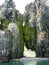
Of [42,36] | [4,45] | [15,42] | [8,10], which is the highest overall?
[8,10]

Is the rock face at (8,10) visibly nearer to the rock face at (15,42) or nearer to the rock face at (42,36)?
the rock face at (42,36)

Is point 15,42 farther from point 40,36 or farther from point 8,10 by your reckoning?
point 8,10

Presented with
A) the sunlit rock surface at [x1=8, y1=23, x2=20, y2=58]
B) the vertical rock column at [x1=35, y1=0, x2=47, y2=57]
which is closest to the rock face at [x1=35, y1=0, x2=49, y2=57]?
the vertical rock column at [x1=35, y1=0, x2=47, y2=57]

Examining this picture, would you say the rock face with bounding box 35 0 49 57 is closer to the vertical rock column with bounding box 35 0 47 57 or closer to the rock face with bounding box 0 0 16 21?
the vertical rock column with bounding box 35 0 47 57

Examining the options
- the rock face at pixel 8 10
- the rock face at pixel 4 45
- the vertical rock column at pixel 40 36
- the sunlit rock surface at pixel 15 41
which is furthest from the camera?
the rock face at pixel 8 10

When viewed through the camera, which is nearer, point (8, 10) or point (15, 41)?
point (15, 41)

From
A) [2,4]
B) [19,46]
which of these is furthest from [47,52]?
[2,4]

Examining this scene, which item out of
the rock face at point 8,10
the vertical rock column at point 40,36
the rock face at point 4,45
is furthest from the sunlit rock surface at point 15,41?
the rock face at point 8,10

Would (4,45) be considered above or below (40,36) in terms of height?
below

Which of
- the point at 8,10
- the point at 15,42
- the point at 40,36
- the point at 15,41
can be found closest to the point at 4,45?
the point at 15,42

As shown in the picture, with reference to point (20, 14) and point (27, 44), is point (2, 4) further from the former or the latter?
point (27, 44)

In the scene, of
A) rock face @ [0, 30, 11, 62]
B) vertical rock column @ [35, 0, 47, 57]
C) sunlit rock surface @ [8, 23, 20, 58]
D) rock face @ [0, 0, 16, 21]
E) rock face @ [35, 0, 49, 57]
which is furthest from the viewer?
rock face @ [0, 0, 16, 21]

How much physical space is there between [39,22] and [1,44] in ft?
32.6

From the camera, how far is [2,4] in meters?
46.2
